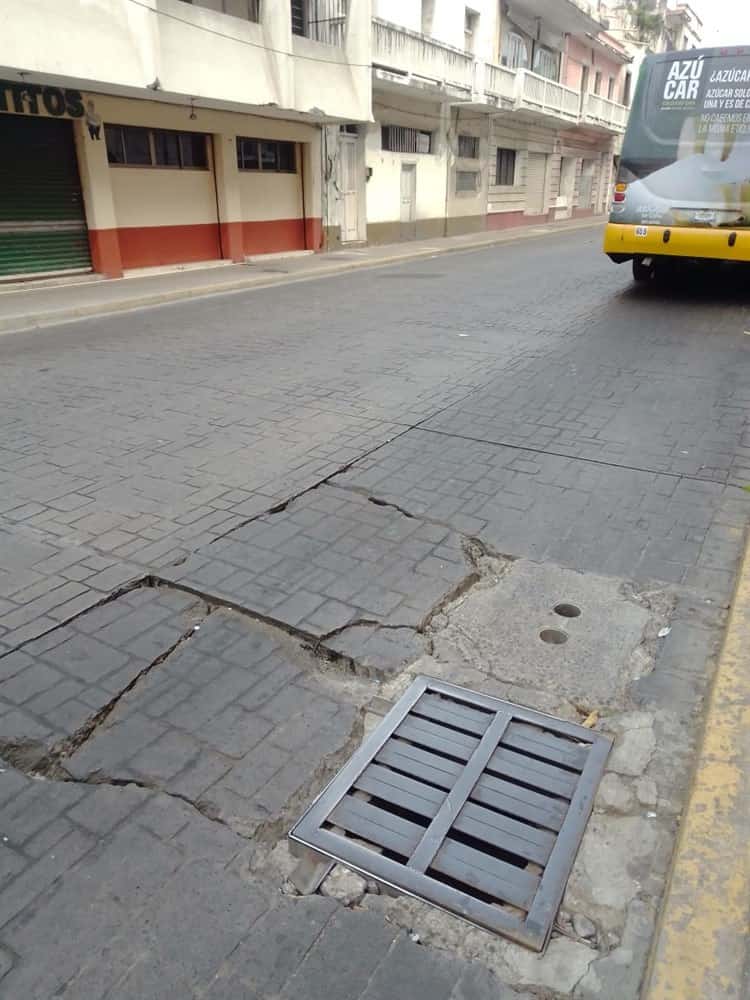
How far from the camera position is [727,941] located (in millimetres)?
2004

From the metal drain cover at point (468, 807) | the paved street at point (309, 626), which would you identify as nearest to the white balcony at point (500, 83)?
the paved street at point (309, 626)

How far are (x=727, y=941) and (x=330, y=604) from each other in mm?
2025

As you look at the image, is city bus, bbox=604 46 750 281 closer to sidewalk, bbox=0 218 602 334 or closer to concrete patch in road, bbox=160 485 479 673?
sidewalk, bbox=0 218 602 334

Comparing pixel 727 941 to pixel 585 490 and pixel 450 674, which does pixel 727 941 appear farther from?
pixel 585 490

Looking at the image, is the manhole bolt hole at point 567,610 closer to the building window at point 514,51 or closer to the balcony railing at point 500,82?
the balcony railing at point 500,82

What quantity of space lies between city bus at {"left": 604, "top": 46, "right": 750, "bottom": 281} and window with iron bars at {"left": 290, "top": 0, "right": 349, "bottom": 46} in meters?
10.3

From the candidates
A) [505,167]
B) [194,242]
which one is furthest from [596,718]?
[505,167]

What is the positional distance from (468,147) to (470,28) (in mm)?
3537

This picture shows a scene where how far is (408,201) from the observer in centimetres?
2367

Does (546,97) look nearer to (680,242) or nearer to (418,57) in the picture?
(418,57)

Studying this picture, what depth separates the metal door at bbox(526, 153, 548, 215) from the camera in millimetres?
32062

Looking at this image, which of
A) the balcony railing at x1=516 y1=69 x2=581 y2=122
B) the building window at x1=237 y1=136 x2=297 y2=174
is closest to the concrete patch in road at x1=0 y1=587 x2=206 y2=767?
the building window at x1=237 y1=136 x2=297 y2=174

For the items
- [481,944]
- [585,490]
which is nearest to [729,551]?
A: [585,490]

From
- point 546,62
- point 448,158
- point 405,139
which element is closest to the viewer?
point 405,139
